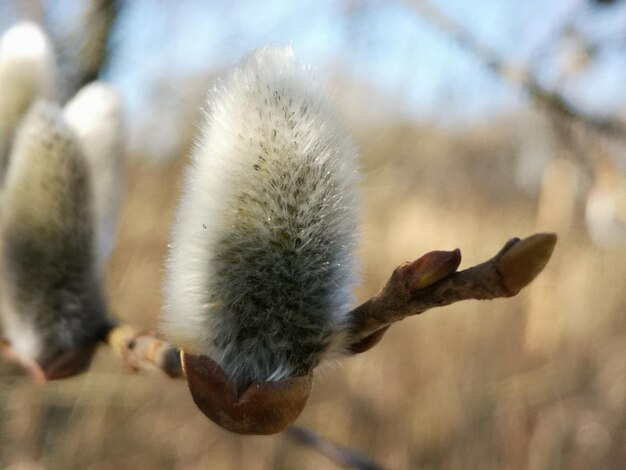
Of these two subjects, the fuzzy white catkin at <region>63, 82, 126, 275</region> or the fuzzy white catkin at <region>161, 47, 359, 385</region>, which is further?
the fuzzy white catkin at <region>63, 82, 126, 275</region>

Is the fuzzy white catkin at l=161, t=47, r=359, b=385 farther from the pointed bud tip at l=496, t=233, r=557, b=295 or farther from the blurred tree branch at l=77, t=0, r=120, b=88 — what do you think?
the blurred tree branch at l=77, t=0, r=120, b=88

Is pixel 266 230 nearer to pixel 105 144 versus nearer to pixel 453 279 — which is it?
pixel 453 279

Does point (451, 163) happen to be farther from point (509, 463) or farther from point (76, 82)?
point (76, 82)

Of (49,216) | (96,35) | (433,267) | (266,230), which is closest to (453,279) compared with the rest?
(433,267)

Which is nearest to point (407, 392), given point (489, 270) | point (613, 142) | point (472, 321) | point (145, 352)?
point (472, 321)

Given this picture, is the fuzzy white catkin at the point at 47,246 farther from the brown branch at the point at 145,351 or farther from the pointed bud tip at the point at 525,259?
the pointed bud tip at the point at 525,259

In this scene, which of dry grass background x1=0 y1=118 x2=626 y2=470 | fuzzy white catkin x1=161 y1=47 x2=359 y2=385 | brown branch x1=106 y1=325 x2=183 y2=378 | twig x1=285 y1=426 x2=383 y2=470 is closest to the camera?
fuzzy white catkin x1=161 y1=47 x2=359 y2=385

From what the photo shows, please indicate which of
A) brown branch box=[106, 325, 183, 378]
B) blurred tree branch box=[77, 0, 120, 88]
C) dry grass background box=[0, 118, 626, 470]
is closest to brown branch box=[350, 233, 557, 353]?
brown branch box=[106, 325, 183, 378]
